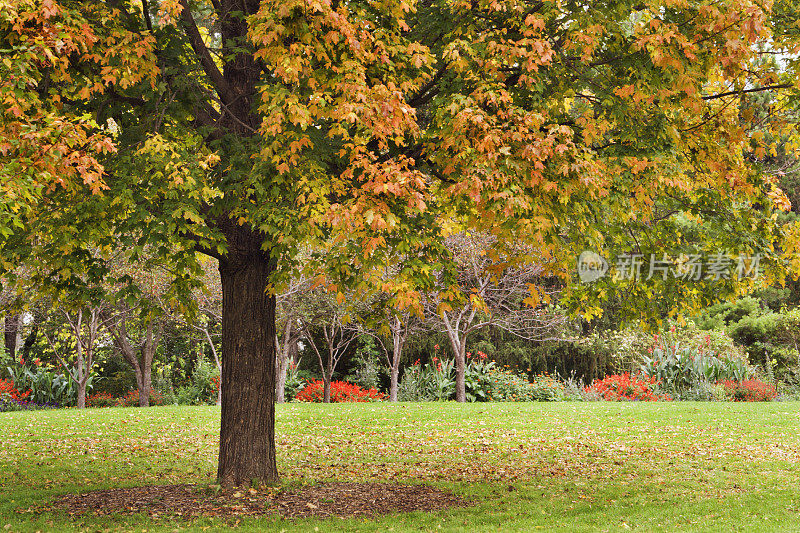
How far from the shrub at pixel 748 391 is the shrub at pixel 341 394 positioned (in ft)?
31.3

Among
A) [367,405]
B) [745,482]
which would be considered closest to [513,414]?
[367,405]

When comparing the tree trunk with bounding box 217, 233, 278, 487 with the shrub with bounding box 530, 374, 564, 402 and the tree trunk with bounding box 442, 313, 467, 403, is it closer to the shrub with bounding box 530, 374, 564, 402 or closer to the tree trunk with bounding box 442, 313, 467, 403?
the tree trunk with bounding box 442, 313, 467, 403

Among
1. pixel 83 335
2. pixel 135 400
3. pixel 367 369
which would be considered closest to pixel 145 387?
pixel 135 400

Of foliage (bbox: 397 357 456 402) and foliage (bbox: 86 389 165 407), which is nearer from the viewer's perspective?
foliage (bbox: 397 357 456 402)

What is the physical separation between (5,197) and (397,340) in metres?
14.2

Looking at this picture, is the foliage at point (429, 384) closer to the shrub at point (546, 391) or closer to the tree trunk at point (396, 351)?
the tree trunk at point (396, 351)

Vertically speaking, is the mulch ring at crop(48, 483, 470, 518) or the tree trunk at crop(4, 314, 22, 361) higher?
the tree trunk at crop(4, 314, 22, 361)

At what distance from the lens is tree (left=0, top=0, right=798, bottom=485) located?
5328 millimetres

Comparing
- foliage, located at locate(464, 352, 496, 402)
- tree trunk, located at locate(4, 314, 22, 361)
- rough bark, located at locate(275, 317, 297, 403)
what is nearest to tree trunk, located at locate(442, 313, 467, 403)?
foliage, located at locate(464, 352, 496, 402)

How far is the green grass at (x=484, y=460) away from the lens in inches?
266

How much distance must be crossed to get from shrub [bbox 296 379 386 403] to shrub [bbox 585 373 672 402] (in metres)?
6.14

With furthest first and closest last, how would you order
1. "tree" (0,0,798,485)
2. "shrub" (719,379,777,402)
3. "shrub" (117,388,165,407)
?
1. "shrub" (117,388,165,407)
2. "shrub" (719,379,777,402)
3. "tree" (0,0,798,485)

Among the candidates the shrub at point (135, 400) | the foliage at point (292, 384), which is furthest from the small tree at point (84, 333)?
the foliage at point (292, 384)

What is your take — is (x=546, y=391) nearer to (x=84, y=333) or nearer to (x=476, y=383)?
(x=476, y=383)
